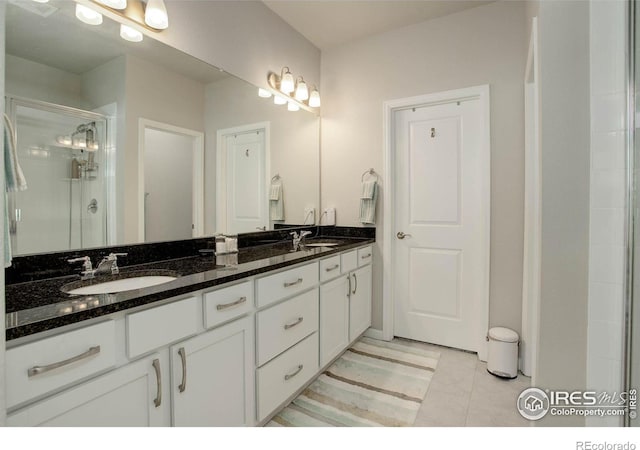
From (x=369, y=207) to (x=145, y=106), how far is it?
178 centimetres

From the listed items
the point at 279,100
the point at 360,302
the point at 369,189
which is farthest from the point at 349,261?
the point at 279,100

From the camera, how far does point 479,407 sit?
1.80 metres

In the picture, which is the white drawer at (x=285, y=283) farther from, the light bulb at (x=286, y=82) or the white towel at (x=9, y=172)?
the light bulb at (x=286, y=82)

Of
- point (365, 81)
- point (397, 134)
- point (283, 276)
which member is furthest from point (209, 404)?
point (365, 81)

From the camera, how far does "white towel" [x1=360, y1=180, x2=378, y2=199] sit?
2.66 metres

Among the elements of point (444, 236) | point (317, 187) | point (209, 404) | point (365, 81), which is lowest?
point (209, 404)

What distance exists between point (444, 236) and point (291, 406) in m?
1.70

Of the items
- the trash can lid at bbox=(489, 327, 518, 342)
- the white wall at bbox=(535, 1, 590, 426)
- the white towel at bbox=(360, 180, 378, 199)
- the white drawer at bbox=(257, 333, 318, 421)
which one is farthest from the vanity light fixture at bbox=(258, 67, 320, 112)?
the trash can lid at bbox=(489, 327, 518, 342)

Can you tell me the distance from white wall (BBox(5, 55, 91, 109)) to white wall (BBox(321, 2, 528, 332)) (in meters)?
1.99

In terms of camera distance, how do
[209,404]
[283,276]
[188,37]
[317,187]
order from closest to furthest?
[209,404], [283,276], [188,37], [317,187]

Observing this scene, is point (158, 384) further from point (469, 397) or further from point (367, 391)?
point (469, 397)

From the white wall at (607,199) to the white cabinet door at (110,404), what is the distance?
1670 millimetres

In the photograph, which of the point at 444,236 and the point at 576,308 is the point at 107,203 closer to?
the point at 576,308

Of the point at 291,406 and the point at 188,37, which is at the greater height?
the point at 188,37
